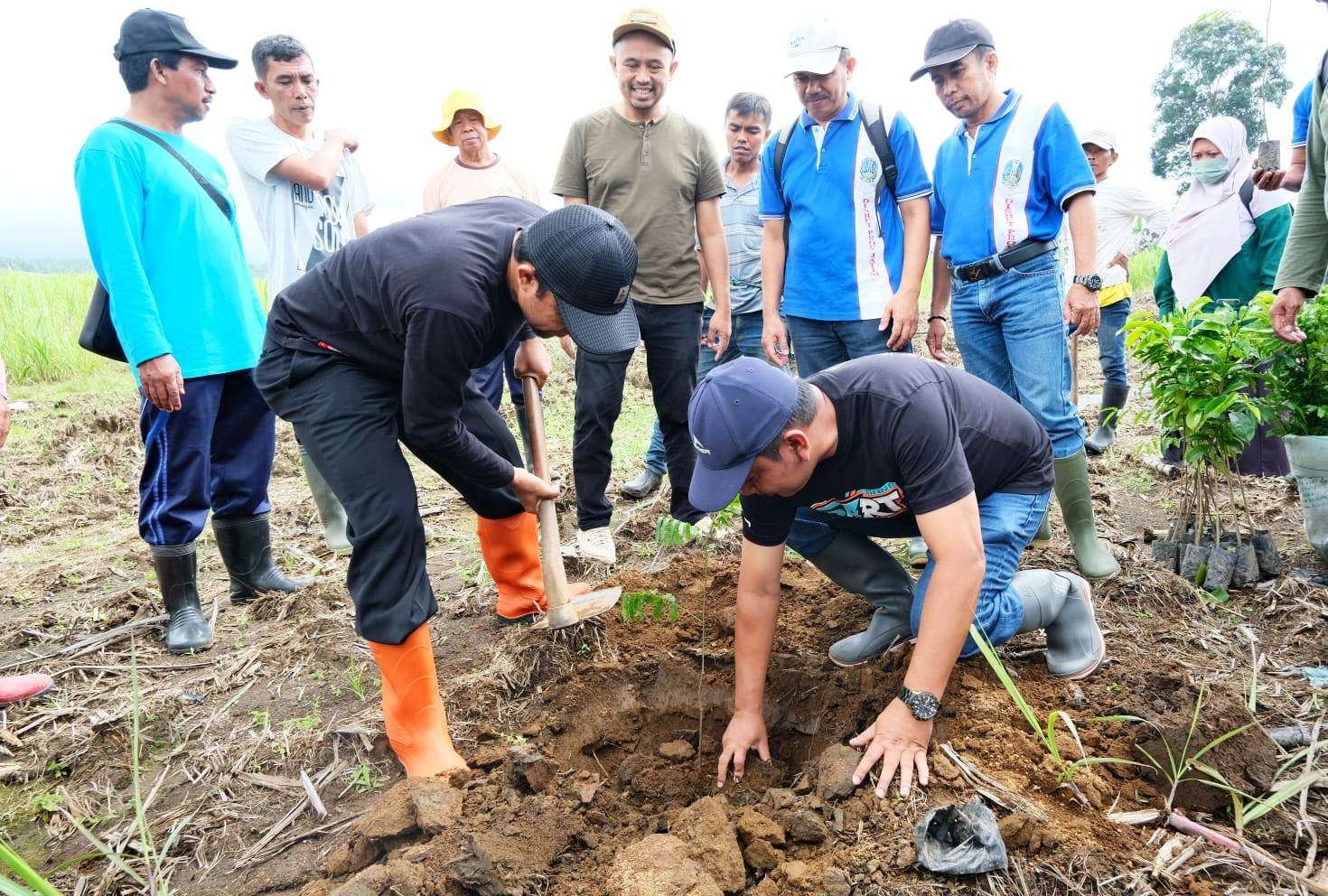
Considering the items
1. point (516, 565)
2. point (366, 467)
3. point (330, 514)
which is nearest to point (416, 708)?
point (366, 467)

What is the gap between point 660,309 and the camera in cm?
374

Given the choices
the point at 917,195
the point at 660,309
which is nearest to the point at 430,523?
the point at 660,309

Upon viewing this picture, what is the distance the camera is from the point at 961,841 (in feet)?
5.66

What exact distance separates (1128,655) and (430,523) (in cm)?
339

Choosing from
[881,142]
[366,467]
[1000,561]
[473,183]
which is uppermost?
[881,142]

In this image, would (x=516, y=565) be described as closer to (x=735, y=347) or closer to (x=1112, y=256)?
(x=735, y=347)

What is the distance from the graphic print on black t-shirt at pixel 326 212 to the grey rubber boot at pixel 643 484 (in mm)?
1970

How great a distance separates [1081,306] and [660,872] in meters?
→ 2.61

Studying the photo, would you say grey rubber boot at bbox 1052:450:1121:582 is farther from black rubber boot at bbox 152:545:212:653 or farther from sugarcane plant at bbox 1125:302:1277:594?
black rubber boot at bbox 152:545:212:653

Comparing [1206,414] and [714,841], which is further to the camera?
[1206,414]

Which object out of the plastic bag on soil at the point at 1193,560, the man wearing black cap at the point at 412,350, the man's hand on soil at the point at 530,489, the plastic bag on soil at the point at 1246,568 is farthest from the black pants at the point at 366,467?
the plastic bag on soil at the point at 1246,568

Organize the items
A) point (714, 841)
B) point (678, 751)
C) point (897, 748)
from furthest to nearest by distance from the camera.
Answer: point (678, 751) → point (897, 748) → point (714, 841)

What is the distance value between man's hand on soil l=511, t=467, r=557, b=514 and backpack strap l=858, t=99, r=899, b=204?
1.93 metres

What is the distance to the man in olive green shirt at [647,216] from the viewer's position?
3635 mm
